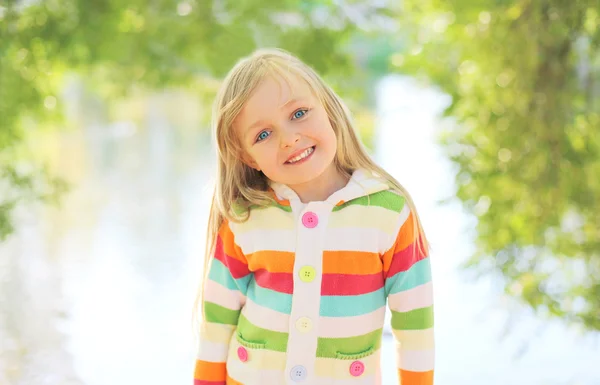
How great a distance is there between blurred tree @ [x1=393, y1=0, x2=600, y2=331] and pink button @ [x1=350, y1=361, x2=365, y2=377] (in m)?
0.97

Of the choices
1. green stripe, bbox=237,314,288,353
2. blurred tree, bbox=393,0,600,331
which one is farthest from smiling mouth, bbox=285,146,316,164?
blurred tree, bbox=393,0,600,331

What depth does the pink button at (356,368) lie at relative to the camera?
2.90ft

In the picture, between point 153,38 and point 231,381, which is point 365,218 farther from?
point 153,38

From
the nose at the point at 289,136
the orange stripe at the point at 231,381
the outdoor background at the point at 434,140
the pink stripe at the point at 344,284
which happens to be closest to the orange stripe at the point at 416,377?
the pink stripe at the point at 344,284

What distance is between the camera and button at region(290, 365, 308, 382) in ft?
2.85

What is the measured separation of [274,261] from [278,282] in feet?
0.09

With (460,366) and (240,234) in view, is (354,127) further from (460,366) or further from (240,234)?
(460,366)

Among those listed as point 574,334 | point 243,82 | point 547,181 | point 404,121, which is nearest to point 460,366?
point 574,334

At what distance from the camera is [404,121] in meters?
6.25

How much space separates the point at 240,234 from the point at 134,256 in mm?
1804

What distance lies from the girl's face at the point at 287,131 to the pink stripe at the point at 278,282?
0.41 feet

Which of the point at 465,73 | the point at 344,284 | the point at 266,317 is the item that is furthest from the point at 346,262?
the point at 465,73

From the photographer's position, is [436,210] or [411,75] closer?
[411,75]

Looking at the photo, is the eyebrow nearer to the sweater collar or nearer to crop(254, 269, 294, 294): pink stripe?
the sweater collar
